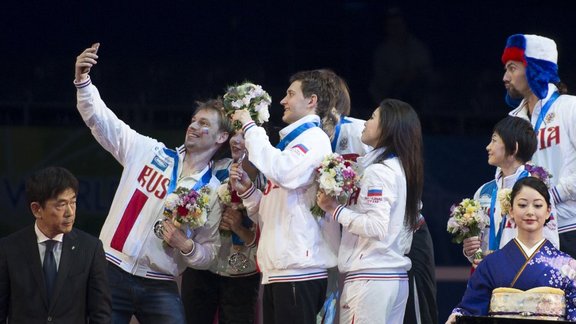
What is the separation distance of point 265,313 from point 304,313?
266 millimetres

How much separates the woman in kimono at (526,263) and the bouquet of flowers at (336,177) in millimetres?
782

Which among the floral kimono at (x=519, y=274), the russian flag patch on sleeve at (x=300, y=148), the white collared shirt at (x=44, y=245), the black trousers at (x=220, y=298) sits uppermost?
the russian flag patch on sleeve at (x=300, y=148)

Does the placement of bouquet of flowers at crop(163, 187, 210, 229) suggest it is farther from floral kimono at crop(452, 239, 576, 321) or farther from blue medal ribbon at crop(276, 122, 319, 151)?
floral kimono at crop(452, 239, 576, 321)

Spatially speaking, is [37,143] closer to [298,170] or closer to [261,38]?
[261,38]

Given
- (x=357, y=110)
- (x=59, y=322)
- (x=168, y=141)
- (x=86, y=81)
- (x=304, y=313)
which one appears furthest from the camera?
(x=357, y=110)

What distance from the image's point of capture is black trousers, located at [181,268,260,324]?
631 centimetres

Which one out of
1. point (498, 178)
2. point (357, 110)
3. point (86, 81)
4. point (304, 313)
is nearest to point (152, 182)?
point (86, 81)

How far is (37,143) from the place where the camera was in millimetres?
9734

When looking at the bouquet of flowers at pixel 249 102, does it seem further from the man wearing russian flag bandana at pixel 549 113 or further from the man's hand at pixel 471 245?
the man wearing russian flag bandana at pixel 549 113

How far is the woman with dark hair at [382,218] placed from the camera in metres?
5.58

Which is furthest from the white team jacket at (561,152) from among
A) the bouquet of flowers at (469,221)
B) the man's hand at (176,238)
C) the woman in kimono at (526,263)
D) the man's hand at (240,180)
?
the man's hand at (176,238)

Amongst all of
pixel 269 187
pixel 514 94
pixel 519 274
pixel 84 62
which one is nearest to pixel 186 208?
pixel 269 187

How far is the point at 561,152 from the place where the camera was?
20.6 ft

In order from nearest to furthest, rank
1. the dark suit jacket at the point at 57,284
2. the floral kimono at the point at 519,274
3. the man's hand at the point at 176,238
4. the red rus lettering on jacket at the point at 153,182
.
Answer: the dark suit jacket at the point at 57,284, the floral kimono at the point at 519,274, the man's hand at the point at 176,238, the red rus lettering on jacket at the point at 153,182
